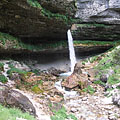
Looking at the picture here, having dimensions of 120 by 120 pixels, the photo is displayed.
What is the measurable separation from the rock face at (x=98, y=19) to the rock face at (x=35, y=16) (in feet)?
13.2

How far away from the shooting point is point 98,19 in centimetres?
1731

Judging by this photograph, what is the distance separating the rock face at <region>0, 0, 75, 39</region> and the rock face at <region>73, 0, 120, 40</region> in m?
4.03

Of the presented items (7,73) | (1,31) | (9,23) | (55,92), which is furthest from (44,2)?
(55,92)

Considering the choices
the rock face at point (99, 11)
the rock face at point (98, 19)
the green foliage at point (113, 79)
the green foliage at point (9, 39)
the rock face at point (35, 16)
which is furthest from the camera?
the rock face at point (98, 19)

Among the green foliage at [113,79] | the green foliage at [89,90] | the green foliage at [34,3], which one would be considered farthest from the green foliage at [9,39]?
the green foliage at [113,79]

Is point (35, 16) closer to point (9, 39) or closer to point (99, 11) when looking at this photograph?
point (9, 39)

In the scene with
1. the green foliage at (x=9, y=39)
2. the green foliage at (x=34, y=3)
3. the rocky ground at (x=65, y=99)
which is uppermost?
the green foliage at (x=34, y=3)

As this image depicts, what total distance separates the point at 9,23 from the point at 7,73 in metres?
3.82

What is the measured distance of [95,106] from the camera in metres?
6.62

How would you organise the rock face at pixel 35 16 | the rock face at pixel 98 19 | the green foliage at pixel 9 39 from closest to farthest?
1. the rock face at pixel 35 16
2. the green foliage at pixel 9 39
3. the rock face at pixel 98 19

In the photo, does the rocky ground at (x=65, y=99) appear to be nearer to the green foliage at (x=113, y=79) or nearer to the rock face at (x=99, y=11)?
the green foliage at (x=113, y=79)

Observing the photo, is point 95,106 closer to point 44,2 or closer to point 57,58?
point 44,2

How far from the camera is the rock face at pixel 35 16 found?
374 inches

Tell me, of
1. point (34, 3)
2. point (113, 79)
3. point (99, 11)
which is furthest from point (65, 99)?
point (99, 11)
